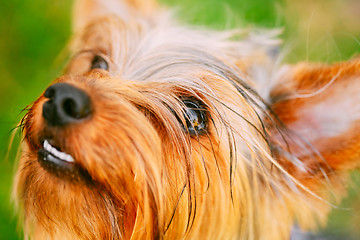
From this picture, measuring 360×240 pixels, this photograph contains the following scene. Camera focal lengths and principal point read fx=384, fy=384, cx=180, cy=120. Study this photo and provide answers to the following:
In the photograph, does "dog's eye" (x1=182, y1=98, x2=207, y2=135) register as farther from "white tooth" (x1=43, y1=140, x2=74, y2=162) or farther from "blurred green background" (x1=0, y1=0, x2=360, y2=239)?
"blurred green background" (x1=0, y1=0, x2=360, y2=239)

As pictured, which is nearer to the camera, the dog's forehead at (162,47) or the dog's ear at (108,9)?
the dog's forehead at (162,47)

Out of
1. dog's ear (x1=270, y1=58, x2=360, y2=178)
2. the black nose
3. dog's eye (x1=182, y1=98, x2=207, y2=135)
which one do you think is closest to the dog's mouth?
the black nose

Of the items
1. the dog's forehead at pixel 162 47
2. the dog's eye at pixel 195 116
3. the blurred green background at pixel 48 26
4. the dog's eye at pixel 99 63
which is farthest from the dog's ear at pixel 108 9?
the dog's eye at pixel 195 116

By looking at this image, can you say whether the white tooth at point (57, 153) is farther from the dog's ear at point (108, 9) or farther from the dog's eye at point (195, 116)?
the dog's ear at point (108, 9)

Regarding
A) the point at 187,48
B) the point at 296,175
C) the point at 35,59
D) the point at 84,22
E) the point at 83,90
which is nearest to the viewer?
the point at 83,90

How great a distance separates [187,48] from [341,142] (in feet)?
4.29

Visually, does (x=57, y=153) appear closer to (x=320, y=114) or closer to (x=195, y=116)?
(x=195, y=116)

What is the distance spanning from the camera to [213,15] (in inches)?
234

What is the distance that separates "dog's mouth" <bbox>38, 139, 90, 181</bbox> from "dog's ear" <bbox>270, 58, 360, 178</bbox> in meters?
1.34

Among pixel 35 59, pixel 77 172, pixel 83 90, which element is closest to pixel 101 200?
pixel 77 172

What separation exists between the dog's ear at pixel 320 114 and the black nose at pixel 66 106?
4.34 ft

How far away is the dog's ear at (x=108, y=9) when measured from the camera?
3635mm

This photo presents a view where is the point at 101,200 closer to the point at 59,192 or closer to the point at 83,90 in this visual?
the point at 59,192

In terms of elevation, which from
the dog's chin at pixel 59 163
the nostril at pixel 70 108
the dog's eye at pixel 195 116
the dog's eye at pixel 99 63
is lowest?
the dog's chin at pixel 59 163
